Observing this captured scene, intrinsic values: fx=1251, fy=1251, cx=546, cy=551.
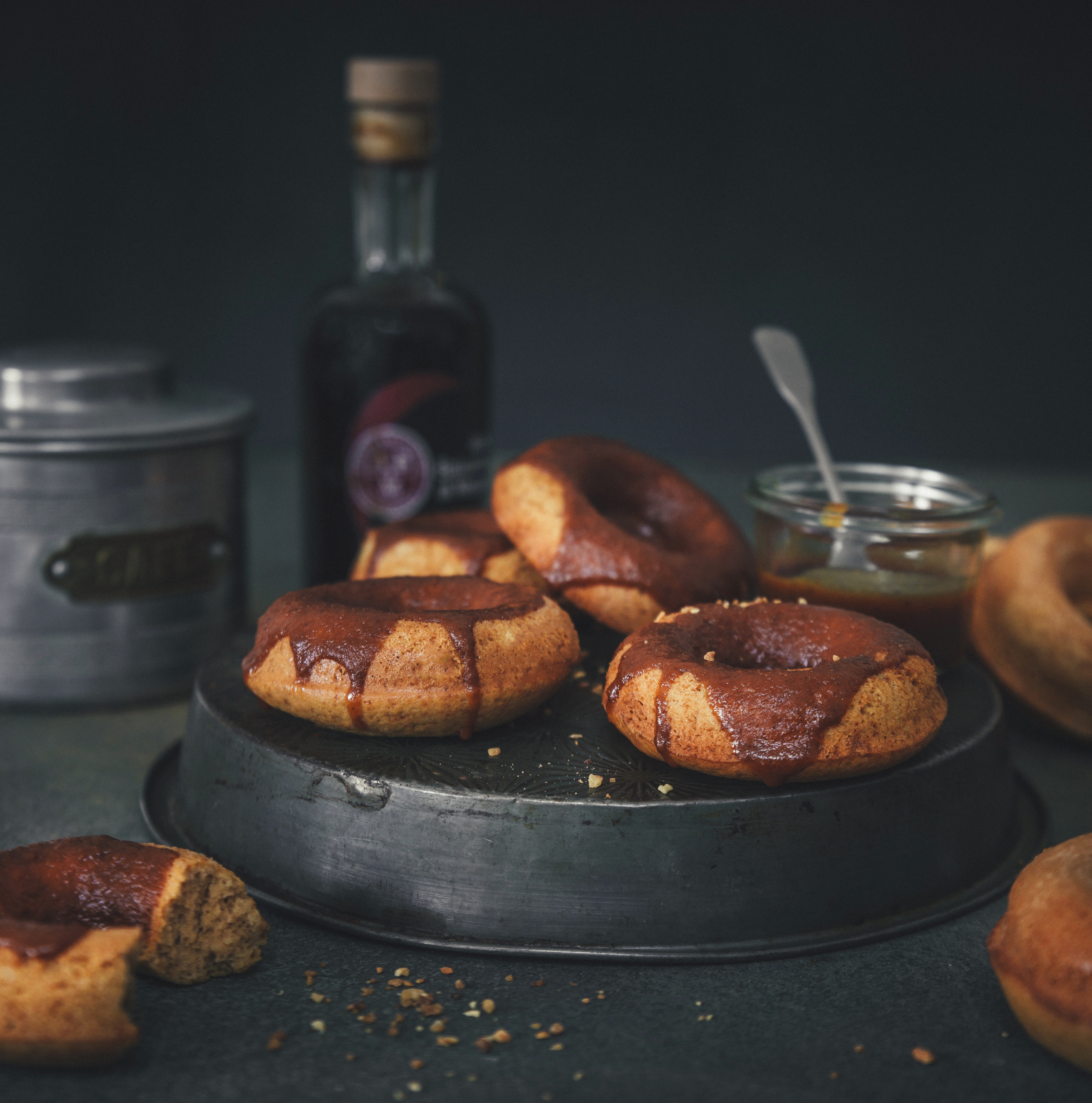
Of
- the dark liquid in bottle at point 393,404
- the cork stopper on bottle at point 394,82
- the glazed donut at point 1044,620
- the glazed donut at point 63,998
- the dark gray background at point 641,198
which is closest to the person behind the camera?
the glazed donut at point 63,998

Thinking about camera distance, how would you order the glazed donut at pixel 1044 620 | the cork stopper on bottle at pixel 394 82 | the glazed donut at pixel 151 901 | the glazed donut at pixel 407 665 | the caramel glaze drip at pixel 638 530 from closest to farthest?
1. the glazed donut at pixel 151 901
2. the glazed donut at pixel 407 665
3. the caramel glaze drip at pixel 638 530
4. the glazed donut at pixel 1044 620
5. the cork stopper on bottle at pixel 394 82

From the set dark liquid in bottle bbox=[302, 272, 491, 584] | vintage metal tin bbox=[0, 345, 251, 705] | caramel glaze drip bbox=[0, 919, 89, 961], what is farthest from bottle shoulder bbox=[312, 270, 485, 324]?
caramel glaze drip bbox=[0, 919, 89, 961]

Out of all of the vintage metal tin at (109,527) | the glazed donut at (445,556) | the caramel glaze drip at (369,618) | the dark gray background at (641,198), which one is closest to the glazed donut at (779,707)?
the caramel glaze drip at (369,618)

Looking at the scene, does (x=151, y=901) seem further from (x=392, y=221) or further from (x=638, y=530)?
(x=392, y=221)

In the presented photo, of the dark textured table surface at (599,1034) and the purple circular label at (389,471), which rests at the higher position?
the purple circular label at (389,471)

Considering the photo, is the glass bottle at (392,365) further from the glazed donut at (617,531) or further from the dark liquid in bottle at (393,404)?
the glazed donut at (617,531)
